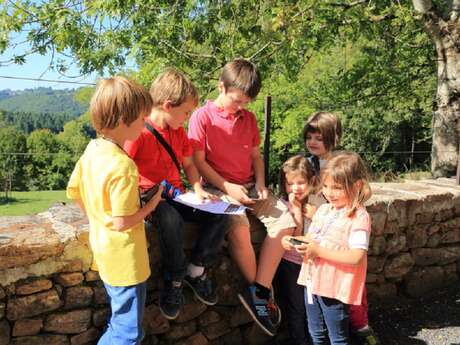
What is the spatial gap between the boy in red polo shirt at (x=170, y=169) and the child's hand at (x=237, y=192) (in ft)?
0.62

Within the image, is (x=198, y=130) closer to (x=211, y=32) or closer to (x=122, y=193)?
(x=122, y=193)

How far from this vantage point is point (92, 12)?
550 cm

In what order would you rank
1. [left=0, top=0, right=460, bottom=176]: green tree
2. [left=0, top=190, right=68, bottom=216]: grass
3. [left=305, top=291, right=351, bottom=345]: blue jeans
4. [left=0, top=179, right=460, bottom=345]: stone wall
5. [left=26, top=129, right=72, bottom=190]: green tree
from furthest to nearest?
[left=26, top=129, right=72, bottom=190]: green tree
[left=0, top=190, right=68, bottom=216]: grass
[left=0, top=0, right=460, bottom=176]: green tree
[left=305, top=291, right=351, bottom=345]: blue jeans
[left=0, top=179, right=460, bottom=345]: stone wall

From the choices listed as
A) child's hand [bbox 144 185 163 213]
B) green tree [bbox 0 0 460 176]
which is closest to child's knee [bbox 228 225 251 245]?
child's hand [bbox 144 185 163 213]

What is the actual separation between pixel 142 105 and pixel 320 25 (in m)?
4.99

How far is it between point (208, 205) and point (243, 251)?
0.53 m

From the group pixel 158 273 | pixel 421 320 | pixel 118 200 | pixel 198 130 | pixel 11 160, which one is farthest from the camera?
pixel 11 160

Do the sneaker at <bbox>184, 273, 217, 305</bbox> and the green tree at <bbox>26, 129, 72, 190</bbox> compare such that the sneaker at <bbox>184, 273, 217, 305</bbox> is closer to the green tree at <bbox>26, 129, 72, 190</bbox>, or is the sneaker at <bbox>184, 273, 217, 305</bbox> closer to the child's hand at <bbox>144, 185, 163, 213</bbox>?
the child's hand at <bbox>144, 185, 163, 213</bbox>

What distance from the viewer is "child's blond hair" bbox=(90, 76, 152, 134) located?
1.89 meters

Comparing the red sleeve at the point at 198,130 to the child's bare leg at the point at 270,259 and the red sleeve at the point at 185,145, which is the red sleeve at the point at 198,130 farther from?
the child's bare leg at the point at 270,259

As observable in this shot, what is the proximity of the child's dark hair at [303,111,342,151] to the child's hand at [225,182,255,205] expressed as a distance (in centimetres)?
71

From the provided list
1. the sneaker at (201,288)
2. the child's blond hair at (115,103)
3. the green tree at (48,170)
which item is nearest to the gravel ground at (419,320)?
the sneaker at (201,288)

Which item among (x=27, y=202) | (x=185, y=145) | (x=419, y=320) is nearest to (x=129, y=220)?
(x=185, y=145)

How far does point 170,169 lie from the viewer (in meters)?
2.37
